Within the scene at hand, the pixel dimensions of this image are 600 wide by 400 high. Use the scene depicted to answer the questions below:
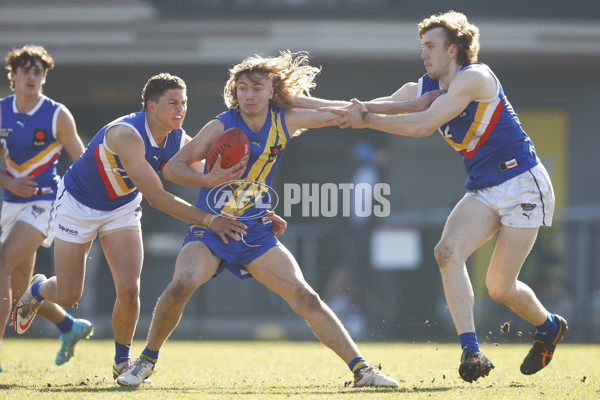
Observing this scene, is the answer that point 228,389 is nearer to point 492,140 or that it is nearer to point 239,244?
point 239,244

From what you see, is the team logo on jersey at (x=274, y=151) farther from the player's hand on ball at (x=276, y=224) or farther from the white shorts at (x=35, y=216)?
the white shorts at (x=35, y=216)

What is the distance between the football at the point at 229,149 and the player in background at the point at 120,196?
44 cm

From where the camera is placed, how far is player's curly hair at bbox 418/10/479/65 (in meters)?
6.13

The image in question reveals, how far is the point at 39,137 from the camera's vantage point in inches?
291

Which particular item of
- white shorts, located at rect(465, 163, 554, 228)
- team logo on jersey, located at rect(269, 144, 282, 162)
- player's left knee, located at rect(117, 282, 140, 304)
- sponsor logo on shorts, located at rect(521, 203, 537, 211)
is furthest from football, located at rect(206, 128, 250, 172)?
sponsor logo on shorts, located at rect(521, 203, 537, 211)

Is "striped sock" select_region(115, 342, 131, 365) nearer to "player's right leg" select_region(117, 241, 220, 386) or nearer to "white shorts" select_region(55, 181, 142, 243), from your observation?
"player's right leg" select_region(117, 241, 220, 386)

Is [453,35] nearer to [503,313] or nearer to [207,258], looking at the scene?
[207,258]

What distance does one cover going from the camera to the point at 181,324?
12656 mm

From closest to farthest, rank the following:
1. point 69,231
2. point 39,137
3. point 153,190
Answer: point 153,190 < point 69,231 < point 39,137

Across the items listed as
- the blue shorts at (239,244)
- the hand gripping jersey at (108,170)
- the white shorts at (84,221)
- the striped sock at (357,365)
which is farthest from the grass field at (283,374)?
the hand gripping jersey at (108,170)

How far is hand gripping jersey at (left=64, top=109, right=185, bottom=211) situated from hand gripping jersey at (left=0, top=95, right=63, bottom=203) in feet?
3.33

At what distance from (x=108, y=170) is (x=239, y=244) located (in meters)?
1.13

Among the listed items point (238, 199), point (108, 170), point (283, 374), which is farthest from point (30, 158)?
point (283, 374)

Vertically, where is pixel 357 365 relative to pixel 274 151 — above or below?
below
